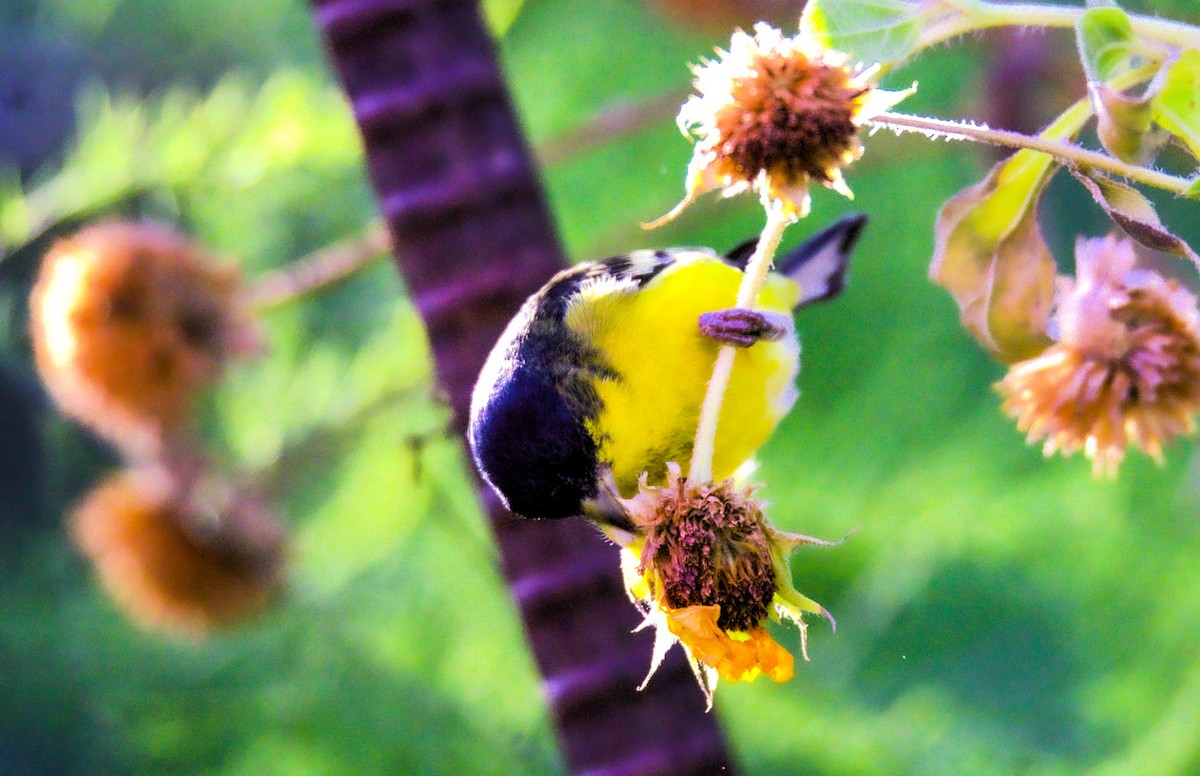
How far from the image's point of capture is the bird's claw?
2.43 ft

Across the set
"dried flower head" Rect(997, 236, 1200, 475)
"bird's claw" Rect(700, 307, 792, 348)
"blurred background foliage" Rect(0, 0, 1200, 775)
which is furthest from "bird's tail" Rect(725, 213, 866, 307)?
"dried flower head" Rect(997, 236, 1200, 475)

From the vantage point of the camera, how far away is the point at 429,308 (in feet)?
2.91

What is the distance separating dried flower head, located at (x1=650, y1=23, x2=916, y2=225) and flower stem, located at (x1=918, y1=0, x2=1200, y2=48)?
0.13ft

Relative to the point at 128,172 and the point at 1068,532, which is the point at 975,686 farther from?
the point at 128,172

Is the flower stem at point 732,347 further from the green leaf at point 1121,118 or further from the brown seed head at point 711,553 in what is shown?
the green leaf at point 1121,118

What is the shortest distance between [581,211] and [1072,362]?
142 cm

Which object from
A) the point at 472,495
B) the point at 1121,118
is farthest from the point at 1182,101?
the point at 472,495

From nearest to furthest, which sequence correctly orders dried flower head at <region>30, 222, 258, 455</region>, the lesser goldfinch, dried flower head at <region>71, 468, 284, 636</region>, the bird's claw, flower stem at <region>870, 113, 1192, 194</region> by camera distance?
flower stem at <region>870, 113, 1192, 194</region> → the bird's claw → the lesser goldfinch → dried flower head at <region>30, 222, 258, 455</region> → dried flower head at <region>71, 468, 284, 636</region>

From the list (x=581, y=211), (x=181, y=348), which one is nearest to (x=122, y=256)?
(x=181, y=348)

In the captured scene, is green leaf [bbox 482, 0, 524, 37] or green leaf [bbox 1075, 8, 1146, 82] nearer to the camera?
green leaf [bbox 1075, 8, 1146, 82]

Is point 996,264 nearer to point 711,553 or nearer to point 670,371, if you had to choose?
point 711,553

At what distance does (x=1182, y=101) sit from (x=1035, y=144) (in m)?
0.08

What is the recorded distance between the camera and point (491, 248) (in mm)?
882

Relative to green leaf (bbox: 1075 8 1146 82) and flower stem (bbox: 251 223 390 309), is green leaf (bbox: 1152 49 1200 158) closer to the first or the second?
green leaf (bbox: 1075 8 1146 82)
